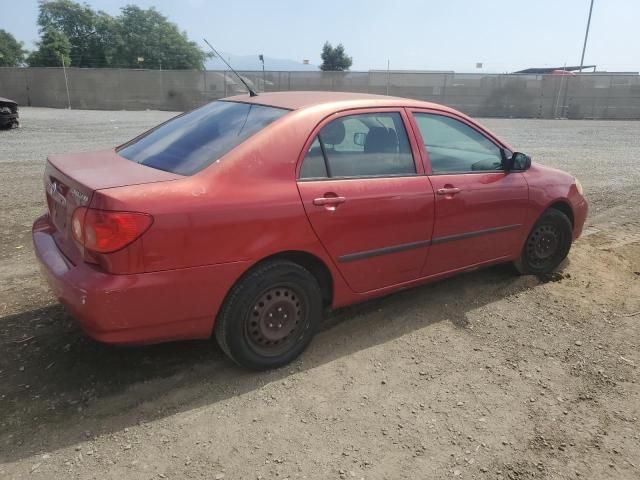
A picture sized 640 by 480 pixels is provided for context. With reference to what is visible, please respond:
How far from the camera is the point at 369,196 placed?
3279 millimetres

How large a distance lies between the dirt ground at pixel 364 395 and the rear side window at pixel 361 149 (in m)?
1.17

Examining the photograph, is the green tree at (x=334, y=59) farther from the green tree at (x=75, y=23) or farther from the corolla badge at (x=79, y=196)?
the corolla badge at (x=79, y=196)

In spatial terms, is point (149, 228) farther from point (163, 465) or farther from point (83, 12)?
point (83, 12)

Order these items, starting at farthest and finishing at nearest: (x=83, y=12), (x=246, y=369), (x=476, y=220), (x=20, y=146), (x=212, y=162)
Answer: (x=83, y=12)
(x=20, y=146)
(x=476, y=220)
(x=246, y=369)
(x=212, y=162)

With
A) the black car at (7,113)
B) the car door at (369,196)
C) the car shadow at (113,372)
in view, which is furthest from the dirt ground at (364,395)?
the black car at (7,113)

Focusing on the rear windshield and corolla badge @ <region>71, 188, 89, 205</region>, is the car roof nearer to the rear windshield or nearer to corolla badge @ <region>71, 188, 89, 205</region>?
the rear windshield

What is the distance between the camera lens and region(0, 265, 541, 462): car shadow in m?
2.63

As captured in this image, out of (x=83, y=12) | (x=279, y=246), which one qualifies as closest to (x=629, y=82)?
(x=279, y=246)

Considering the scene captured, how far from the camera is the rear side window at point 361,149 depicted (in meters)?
3.16

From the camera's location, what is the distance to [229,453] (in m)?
2.49

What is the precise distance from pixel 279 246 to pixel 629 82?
30780 millimetres

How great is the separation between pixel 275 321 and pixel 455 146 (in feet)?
6.99

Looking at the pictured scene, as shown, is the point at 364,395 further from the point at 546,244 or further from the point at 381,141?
the point at 546,244

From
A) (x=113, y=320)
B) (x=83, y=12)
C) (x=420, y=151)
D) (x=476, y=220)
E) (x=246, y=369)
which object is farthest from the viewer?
(x=83, y=12)
